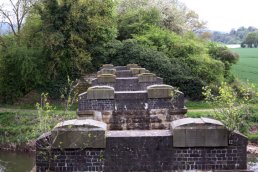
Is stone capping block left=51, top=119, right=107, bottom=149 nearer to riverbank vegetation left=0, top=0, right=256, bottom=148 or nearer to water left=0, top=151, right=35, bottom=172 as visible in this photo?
water left=0, top=151, right=35, bottom=172

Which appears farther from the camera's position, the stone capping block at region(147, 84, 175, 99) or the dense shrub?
the dense shrub

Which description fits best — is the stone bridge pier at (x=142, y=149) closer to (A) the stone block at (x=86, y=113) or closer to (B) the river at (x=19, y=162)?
(A) the stone block at (x=86, y=113)

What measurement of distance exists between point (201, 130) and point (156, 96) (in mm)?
5840

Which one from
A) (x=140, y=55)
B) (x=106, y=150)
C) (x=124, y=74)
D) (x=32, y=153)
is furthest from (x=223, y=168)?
(x=140, y=55)

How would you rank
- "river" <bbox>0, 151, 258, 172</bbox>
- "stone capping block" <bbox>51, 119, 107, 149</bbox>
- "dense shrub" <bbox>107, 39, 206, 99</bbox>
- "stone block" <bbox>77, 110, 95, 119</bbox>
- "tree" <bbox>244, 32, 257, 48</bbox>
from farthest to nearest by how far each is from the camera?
"tree" <bbox>244, 32, 257, 48</bbox>
"dense shrub" <bbox>107, 39, 206, 99</bbox>
"river" <bbox>0, 151, 258, 172</bbox>
"stone block" <bbox>77, 110, 95, 119</bbox>
"stone capping block" <bbox>51, 119, 107, 149</bbox>

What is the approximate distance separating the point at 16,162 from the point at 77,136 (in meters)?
16.8

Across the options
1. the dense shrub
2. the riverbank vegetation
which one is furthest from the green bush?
the dense shrub

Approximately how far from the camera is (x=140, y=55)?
30.5 metres

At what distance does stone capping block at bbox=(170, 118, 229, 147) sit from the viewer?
19.9 feet

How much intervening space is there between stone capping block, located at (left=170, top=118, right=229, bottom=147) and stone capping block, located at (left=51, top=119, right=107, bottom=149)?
47.7 inches

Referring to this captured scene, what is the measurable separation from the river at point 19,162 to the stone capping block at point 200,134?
1386 cm

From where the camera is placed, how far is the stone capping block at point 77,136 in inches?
237

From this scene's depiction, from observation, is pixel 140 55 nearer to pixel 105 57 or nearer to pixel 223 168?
pixel 105 57

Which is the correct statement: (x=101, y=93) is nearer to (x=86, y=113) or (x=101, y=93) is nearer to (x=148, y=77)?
(x=86, y=113)
